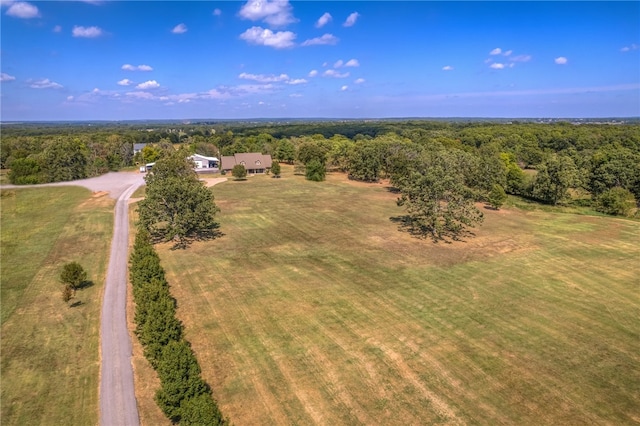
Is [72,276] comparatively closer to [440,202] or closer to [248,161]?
[440,202]

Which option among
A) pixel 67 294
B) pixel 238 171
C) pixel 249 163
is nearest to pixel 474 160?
pixel 238 171

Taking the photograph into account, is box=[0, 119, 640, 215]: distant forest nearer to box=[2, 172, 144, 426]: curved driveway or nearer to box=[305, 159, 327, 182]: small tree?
box=[305, 159, 327, 182]: small tree

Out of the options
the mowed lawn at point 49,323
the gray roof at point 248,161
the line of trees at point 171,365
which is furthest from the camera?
the gray roof at point 248,161

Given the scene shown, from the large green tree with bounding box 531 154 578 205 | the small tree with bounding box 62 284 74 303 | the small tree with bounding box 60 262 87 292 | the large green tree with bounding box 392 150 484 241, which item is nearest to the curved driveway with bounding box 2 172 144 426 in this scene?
the small tree with bounding box 60 262 87 292

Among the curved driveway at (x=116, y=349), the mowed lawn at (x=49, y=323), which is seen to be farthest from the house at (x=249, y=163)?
the curved driveway at (x=116, y=349)

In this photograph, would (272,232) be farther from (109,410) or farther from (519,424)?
(519,424)

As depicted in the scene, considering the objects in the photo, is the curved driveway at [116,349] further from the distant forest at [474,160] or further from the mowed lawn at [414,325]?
the distant forest at [474,160]

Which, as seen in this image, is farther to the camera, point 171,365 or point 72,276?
point 72,276
